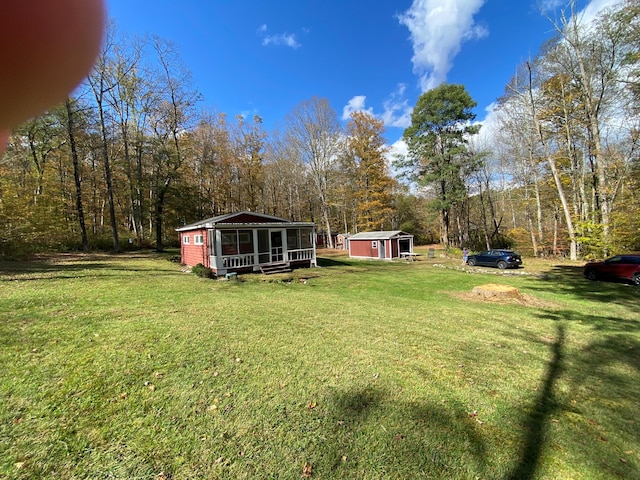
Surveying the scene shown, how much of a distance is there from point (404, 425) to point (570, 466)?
4.74 ft

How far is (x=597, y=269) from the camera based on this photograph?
12.5 meters

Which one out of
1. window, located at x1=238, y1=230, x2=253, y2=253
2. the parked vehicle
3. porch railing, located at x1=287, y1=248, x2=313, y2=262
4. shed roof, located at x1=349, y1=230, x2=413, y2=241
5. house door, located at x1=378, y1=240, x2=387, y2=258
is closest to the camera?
→ window, located at x1=238, y1=230, x2=253, y2=253

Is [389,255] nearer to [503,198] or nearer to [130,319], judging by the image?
[503,198]

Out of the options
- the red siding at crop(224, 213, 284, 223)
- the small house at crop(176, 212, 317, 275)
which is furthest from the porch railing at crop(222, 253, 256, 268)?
the red siding at crop(224, 213, 284, 223)

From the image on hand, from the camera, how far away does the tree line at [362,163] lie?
1559 centimetres

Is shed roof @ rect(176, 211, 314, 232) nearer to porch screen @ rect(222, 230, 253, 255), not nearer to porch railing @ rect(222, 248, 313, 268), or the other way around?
porch screen @ rect(222, 230, 253, 255)

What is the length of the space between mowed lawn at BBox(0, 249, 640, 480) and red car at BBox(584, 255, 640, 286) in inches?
280

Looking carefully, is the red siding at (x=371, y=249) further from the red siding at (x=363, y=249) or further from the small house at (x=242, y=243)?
the small house at (x=242, y=243)

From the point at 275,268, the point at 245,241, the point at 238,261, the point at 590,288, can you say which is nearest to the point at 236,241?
the point at 245,241

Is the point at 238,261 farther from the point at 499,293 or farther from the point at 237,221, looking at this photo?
the point at 499,293

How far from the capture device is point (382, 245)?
2283cm

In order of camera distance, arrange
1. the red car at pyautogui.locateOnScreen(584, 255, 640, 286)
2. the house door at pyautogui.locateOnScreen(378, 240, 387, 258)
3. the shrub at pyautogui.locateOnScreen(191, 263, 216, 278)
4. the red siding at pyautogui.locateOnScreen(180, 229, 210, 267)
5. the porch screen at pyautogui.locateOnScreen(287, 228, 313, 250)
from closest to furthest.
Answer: the red car at pyautogui.locateOnScreen(584, 255, 640, 286) < the shrub at pyautogui.locateOnScreen(191, 263, 216, 278) < the red siding at pyautogui.locateOnScreen(180, 229, 210, 267) < the porch screen at pyautogui.locateOnScreen(287, 228, 313, 250) < the house door at pyautogui.locateOnScreen(378, 240, 387, 258)

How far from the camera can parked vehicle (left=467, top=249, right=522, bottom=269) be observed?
665 inches

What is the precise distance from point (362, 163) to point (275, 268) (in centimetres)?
1802
